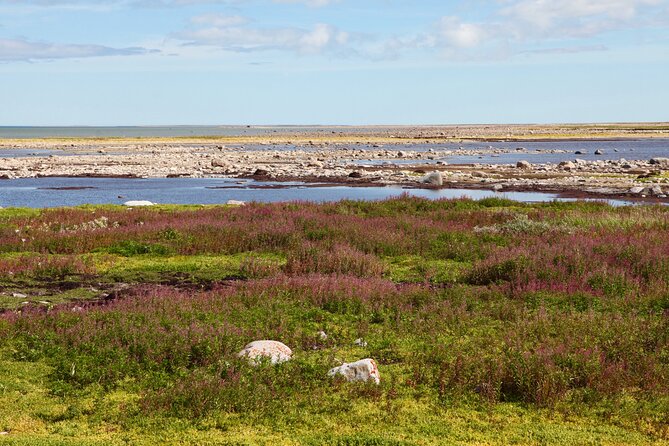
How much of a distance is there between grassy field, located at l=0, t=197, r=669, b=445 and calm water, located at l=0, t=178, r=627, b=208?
23652 mm

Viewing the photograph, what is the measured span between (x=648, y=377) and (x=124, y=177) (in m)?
65.1

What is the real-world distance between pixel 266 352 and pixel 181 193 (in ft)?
147

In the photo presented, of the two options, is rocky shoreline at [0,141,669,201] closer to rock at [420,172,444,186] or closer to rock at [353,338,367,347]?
rock at [420,172,444,186]

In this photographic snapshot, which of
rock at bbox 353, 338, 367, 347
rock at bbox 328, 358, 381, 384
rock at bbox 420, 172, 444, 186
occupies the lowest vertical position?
rock at bbox 420, 172, 444, 186

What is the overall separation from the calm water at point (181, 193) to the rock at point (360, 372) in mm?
33508

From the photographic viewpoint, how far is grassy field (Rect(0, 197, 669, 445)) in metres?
9.53

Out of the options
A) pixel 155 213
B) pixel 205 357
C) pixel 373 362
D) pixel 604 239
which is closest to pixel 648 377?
pixel 373 362

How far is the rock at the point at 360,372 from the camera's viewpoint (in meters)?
10.9

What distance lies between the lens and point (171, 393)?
10.0 meters

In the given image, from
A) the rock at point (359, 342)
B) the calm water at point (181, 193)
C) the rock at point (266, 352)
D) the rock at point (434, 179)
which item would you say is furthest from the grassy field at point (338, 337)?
the rock at point (434, 179)

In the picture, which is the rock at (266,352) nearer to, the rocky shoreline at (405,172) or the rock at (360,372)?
the rock at (360,372)

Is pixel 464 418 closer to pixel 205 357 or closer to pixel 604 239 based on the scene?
pixel 205 357

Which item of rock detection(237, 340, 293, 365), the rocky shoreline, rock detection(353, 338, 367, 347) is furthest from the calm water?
rock detection(237, 340, 293, 365)

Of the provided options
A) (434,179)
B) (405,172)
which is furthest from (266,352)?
(405,172)
